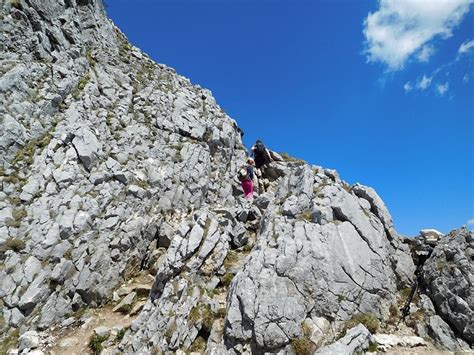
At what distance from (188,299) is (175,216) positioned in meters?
10.3

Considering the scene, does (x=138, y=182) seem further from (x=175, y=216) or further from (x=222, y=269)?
(x=222, y=269)

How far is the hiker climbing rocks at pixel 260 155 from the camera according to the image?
1308 inches

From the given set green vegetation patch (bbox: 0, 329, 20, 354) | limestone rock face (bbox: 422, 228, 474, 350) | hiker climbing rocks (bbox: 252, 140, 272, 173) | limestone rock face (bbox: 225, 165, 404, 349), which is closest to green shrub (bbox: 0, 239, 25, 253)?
green vegetation patch (bbox: 0, 329, 20, 354)

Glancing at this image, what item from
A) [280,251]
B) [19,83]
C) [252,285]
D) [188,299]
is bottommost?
[188,299]

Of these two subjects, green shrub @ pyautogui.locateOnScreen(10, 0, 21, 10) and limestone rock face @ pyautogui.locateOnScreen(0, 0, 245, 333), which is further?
green shrub @ pyautogui.locateOnScreen(10, 0, 21, 10)

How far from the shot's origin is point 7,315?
15.4m

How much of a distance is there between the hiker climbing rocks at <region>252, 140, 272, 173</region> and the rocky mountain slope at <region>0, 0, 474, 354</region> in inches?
202

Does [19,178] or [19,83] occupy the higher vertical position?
[19,83]

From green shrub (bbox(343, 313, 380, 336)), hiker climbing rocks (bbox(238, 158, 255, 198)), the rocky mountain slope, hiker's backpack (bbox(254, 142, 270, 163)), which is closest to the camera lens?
green shrub (bbox(343, 313, 380, 336))

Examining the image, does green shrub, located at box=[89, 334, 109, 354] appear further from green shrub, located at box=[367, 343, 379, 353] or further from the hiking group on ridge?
the hiking group on ridge

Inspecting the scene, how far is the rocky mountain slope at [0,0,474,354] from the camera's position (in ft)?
44.1

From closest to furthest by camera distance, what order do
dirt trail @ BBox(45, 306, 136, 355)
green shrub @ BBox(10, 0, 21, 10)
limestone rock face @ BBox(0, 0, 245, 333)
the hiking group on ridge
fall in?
dirt trail @ BBox(45, 306, 136, 355) < limestone rock face @ BBox(0, 0, 245, 333) < green shrub @ BBox(10, 0, 21, 10) < the hiking group on ridge

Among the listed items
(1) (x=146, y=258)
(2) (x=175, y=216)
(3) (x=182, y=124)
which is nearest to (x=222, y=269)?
(1) (x=146, y=258)

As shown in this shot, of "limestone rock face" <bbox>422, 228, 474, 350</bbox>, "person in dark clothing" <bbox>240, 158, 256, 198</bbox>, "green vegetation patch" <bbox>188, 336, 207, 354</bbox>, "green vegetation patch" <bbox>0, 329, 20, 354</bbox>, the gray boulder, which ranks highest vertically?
"person in dark clothing" <bbox>240, 158, 256, 198</bbox>
